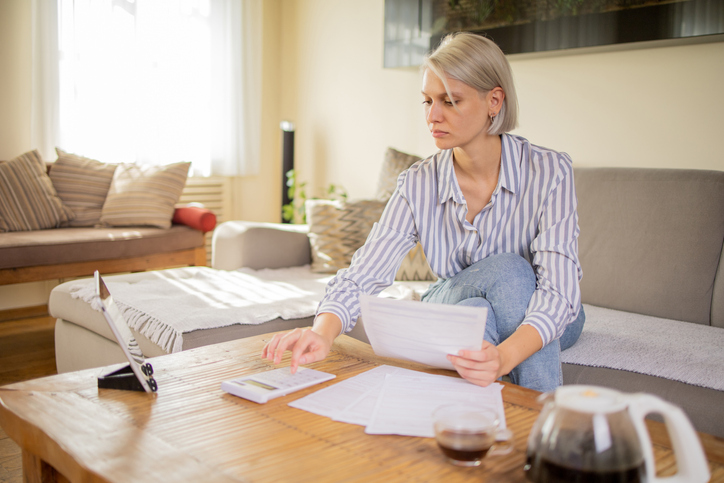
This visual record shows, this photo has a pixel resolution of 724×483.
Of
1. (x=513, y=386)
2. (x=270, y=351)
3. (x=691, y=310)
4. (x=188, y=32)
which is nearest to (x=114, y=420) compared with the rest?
(x=270, y=351)

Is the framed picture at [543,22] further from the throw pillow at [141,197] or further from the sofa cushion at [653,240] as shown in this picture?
the throw pillow at [141,197]

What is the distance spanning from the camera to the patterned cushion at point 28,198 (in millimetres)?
2982

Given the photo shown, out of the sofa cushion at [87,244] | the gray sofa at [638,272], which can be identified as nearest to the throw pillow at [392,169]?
the gray sofa at [638,272]

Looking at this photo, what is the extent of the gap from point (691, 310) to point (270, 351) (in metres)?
1.38

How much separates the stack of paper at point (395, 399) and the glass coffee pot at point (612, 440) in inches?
9.1

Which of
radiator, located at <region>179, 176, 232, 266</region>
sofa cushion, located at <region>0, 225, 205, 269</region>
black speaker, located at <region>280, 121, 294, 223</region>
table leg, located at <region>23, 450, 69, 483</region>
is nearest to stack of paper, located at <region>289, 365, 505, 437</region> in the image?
table leg, located at <region>23, 450, 69, 483</region>

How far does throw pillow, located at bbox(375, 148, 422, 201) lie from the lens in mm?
2775

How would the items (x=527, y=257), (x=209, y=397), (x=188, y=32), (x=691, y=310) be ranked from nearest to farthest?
1. (x=209, y=397)
2. (x=527, y=257)
3. (x=691, y=310)
4. (x=188, y=32)

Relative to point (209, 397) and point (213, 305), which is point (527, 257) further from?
point (213, 305)

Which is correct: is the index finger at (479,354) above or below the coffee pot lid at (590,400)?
below

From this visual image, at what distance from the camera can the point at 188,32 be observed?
392 centimetres

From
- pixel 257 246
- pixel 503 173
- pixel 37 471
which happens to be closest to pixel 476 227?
pixel 503 173

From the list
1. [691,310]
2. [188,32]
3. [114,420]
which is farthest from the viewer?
[188,32]

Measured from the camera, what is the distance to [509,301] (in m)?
1.18
